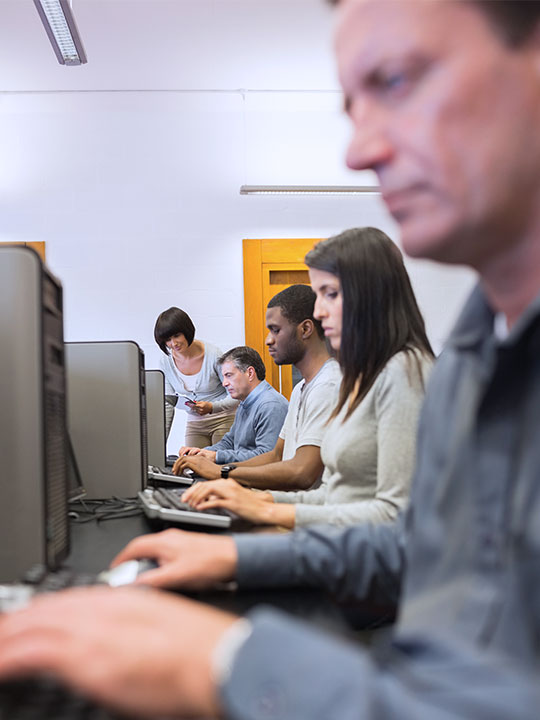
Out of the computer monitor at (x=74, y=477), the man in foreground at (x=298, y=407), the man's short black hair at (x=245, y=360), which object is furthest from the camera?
the man's short black hair at (x=245, y=360)

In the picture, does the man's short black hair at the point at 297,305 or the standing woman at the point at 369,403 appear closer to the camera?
the standing woman at the point at 369,403

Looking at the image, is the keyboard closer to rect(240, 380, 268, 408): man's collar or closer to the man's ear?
the man's ear

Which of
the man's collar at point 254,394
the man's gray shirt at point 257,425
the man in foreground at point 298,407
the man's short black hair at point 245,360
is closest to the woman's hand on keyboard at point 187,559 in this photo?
the man in foreground at point 298,407

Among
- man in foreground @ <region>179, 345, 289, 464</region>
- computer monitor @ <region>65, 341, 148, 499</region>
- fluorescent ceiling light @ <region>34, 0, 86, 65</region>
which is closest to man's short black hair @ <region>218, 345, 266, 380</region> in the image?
man in foreground @ <region>179, 345, 289, 464</region>

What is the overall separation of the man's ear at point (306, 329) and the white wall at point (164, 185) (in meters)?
2.11

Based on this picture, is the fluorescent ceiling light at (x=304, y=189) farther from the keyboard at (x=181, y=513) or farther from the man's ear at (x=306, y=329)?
the keyboard at (x=181, y=513)

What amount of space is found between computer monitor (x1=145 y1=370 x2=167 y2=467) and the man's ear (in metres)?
0.62

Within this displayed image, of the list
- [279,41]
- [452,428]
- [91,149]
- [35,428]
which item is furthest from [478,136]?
[91,149]

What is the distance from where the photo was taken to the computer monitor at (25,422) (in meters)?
0.83

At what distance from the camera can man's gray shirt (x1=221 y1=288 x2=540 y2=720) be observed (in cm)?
33

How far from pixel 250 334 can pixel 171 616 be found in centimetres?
423

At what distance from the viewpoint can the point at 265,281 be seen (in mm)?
4648

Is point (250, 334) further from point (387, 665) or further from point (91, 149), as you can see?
point (387, 665)

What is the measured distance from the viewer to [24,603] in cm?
55
